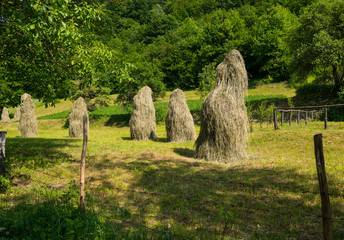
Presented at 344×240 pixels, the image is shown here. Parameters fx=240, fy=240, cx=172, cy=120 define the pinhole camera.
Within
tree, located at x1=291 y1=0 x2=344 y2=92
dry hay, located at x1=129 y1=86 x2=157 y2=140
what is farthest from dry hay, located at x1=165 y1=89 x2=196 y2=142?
tree, located at x1=291 y1=0 x2=344 y2=92

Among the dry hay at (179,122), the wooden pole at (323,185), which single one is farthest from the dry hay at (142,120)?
the wooden pole at (323,185)

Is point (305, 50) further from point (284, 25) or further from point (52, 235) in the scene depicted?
point (284, 25)

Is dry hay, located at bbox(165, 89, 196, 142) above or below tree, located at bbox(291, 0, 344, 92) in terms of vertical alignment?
below

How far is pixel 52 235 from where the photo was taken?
10.6 feet

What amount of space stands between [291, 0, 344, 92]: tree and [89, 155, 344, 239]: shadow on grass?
20.3 metres

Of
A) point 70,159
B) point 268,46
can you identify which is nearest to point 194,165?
point 70,159

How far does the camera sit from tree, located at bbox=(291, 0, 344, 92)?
22.0m

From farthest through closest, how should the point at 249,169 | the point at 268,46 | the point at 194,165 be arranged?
1. the point at 268,46
2. the point at 194,165
3. the point at 249,169

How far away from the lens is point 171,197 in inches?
204

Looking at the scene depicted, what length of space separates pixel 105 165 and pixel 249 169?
458 centimetres

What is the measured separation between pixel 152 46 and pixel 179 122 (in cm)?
5421

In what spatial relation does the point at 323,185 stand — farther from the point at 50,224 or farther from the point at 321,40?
the point at 321,40

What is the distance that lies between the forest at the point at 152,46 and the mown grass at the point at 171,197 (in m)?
3.09

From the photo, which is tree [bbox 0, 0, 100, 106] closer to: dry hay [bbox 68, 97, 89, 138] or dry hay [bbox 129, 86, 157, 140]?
dry hay [bbox 129, 86, 157, 140]
